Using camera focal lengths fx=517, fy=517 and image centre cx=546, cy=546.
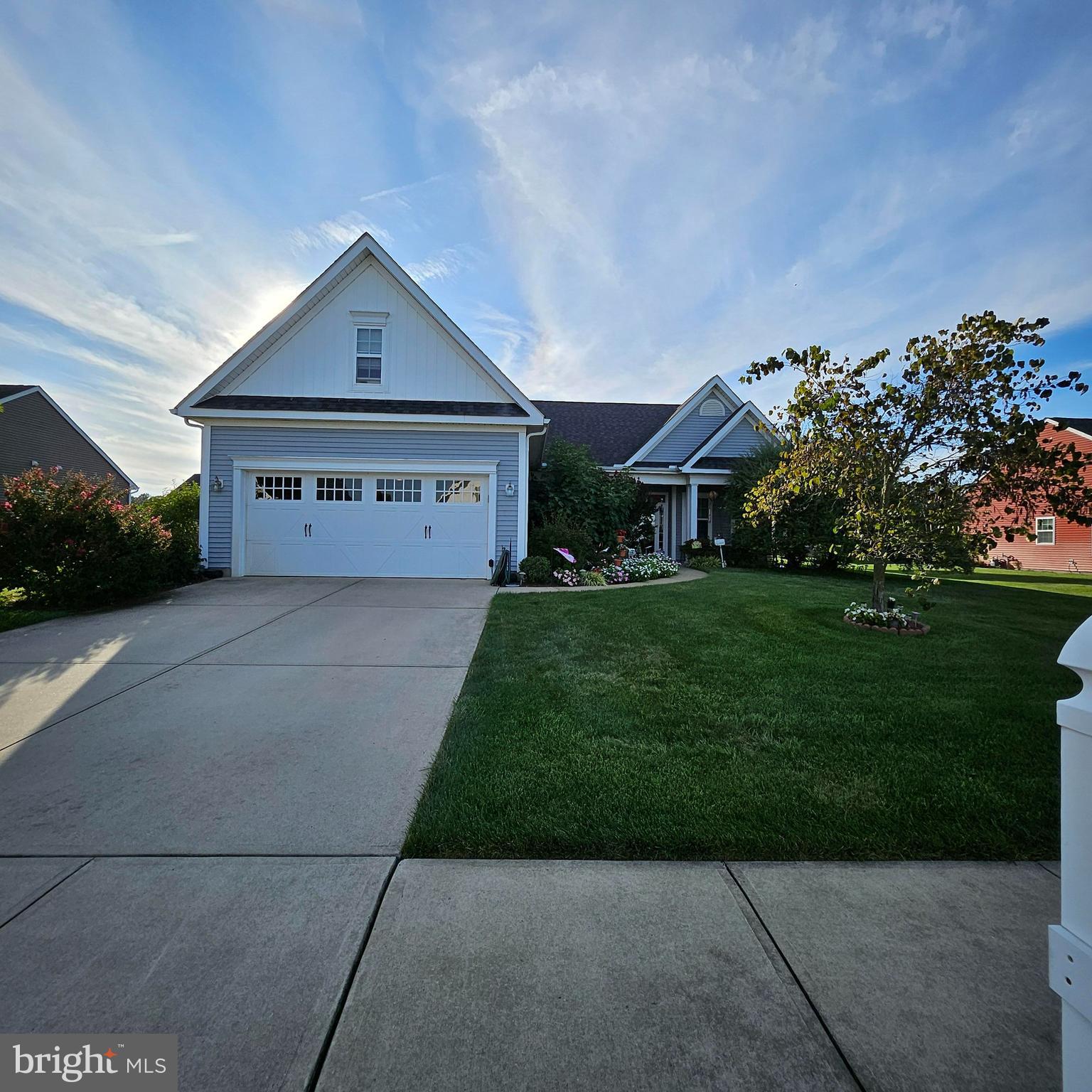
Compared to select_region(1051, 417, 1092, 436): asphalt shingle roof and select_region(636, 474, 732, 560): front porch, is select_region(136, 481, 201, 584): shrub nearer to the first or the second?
select_region(636, 474, 732, 560): front porch

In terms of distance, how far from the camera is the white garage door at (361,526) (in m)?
10.8

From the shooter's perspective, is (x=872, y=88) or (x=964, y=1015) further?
(x=872, y=88)

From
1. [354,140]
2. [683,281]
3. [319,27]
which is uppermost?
[319,27]

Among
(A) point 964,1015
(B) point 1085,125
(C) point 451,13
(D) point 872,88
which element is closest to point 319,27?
(C) point 451,13

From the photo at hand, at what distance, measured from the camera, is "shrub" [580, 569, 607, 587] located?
10.3 meters

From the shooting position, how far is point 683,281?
9922 mm

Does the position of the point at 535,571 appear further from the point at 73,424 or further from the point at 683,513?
the point at 73,424

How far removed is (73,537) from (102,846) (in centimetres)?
754

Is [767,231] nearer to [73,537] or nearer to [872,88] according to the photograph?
[872,88]

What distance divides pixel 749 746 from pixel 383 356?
1060 centimetres

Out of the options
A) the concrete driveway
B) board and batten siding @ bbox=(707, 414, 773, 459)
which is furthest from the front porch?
the concrete driveway

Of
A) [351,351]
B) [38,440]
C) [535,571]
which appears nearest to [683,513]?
[535,571]

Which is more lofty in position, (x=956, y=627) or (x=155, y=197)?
(x=155, y=197)

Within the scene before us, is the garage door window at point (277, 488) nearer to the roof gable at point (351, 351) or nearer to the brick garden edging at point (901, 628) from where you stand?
the roof gable at point (351, 351)
